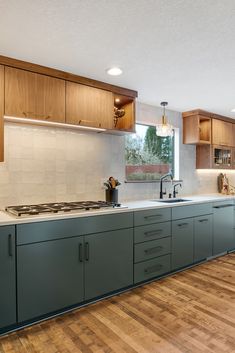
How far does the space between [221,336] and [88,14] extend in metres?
2.52

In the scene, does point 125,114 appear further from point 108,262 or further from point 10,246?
point 10,246

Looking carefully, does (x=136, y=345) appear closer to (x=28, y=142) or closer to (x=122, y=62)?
(x=28, y=142)

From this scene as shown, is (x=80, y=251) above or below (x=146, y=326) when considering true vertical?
above

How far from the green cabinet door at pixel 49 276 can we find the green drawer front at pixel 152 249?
0.71 meters

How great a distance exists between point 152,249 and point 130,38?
2132 mm

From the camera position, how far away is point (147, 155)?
12.8ft

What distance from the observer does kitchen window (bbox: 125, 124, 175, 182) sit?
3.66 meters

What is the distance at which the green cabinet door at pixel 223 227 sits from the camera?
12.4ft

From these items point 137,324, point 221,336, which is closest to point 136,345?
point 137,324

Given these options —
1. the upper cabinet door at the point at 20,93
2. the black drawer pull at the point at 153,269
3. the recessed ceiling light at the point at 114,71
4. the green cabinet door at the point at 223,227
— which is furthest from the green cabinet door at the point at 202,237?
the upper cabinet door at the point at 20,93

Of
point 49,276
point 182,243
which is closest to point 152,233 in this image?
point 182,243

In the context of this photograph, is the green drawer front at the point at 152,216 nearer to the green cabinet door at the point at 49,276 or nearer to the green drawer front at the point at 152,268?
the green drawer front at the point at 152,268

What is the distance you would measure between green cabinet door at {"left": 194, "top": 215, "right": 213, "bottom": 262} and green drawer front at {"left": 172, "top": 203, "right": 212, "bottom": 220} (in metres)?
0.07

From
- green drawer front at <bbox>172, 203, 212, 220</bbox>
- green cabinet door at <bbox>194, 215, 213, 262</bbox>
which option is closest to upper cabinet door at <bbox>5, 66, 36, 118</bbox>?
green drawer front at <bbox>172, 203, 212, 220</bbox>
